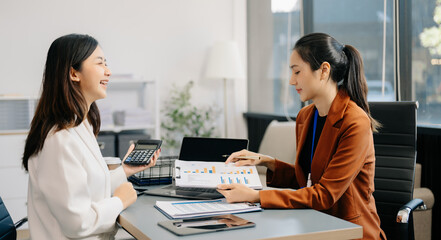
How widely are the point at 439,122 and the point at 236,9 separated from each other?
2.79m

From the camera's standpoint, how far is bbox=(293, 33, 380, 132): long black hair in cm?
183

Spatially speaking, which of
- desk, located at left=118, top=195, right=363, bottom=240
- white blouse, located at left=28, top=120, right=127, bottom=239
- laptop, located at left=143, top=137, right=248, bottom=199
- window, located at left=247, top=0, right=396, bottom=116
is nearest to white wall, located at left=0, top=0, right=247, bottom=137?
window, located at left=247, top=0, right=396, bottom=116

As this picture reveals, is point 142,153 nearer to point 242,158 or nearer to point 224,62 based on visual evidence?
point 242,158

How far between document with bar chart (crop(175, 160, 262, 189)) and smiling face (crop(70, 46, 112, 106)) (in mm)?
413

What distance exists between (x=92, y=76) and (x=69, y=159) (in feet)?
1.18

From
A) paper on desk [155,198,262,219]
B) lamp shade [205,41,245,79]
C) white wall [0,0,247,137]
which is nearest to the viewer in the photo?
paper on desk [155,198,262,219]

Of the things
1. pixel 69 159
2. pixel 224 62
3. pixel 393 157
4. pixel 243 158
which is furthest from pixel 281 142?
pixel 69 159

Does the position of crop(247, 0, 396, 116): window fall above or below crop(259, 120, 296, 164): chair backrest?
above

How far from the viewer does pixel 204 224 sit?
1.40 metres

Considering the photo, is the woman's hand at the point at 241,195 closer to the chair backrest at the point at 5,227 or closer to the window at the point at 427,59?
the chair backrest at the point at 5,227

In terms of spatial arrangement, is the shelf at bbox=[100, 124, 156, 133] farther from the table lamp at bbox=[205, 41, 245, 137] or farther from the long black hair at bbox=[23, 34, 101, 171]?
the long black hair at bbox=[23, 34, 101, 171]

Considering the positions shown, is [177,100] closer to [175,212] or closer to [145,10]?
[145,10]

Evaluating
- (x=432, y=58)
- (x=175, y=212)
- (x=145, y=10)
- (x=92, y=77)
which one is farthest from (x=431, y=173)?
(x=145, y=10)

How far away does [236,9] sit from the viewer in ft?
16.7
